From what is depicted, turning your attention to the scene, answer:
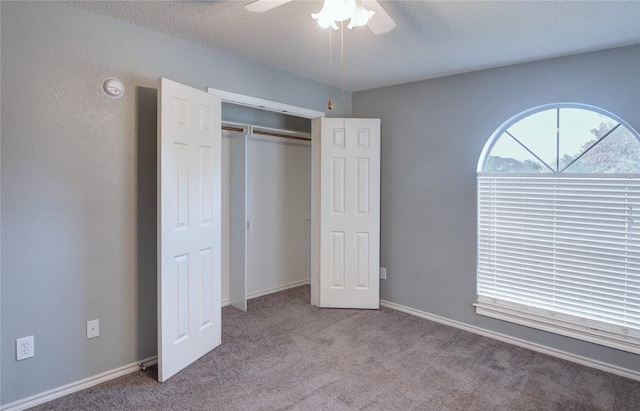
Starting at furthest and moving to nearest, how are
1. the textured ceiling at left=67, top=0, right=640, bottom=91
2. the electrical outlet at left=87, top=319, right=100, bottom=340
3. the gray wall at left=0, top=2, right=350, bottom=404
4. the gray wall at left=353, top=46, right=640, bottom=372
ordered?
the gray wall at left=353, top=46, right=640, bottom=372 < the electrical outlet at left=87, top=319, right=100, bottom=340 < the textured ceiling at left=67, top=0, right=640, bottom=91 < the gray wall at left=0, top=2, right=350, bottom=404

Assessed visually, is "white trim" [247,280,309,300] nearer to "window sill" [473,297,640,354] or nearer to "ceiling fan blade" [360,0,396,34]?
"window sill" [473,297,640,354]

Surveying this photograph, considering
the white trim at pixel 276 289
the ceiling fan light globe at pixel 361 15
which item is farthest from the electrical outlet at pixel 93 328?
the ceiling fan light globe at pixel 361 15

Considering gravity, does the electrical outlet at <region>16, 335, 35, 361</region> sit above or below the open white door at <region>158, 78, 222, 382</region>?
below

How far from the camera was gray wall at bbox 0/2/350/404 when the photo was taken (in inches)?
83.1

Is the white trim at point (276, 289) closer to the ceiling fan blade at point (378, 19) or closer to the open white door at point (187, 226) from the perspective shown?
the open white door at point (187, 226)

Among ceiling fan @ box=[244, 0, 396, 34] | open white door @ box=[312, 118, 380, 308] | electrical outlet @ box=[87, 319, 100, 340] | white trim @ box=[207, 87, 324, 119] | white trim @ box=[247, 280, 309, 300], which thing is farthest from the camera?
white trim @ box=[247, 280, 309, 300]

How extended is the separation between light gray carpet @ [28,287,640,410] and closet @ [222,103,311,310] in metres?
0.98

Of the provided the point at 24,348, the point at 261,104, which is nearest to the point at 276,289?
the point at 261,104

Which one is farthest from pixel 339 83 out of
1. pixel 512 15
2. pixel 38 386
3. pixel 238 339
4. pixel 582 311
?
pixel 38 386

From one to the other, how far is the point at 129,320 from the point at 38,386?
59 cm

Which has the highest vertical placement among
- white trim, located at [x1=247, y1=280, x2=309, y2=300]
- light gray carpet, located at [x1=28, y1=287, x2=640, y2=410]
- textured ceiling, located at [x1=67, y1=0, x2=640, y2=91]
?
textured ceiling, located at [x1=67, y1=0, x2=640, y2=91]

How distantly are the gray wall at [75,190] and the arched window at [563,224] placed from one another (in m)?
2.82

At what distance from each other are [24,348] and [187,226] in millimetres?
1142

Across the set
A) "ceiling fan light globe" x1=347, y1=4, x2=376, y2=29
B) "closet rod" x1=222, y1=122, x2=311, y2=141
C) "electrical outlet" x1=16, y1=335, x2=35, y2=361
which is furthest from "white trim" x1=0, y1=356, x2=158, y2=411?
"ceiling fan light globe" x1=347, y1=4, x2=376, y2=29
